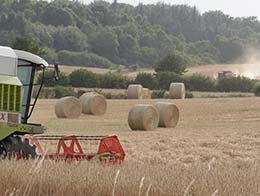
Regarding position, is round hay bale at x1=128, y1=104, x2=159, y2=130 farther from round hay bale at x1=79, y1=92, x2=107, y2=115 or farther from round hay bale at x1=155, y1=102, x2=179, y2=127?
round hay bale at x1=79, y1=92, x2=107, y2=115

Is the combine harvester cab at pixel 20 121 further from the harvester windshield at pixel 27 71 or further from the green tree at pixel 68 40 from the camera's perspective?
the green tree at pixel 68 40

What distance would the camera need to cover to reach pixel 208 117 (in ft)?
106

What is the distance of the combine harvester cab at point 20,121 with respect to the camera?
1078cm

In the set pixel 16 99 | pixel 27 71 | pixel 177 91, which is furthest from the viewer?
pixel 177 91

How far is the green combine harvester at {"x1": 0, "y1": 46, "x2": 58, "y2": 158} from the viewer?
1077cm

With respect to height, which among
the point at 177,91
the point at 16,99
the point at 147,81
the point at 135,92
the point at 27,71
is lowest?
the point at 135,92

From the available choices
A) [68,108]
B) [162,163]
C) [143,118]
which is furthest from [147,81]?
[162,163]

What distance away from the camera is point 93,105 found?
3152 centimetres

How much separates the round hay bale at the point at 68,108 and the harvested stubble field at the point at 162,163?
21.7 inches

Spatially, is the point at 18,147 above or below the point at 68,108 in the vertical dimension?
above

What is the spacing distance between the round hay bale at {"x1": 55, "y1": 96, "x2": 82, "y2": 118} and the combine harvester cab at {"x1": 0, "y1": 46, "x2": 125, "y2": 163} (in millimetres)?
17653

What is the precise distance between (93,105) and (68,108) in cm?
218

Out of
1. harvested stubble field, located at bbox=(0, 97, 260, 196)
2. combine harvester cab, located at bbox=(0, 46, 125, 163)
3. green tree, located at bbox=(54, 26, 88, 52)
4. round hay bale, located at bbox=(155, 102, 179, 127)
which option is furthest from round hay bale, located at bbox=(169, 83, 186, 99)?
green tree, located at bbox=(54, 26, 88, 52)

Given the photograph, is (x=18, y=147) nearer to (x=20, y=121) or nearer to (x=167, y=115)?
(x=20, y=121)
